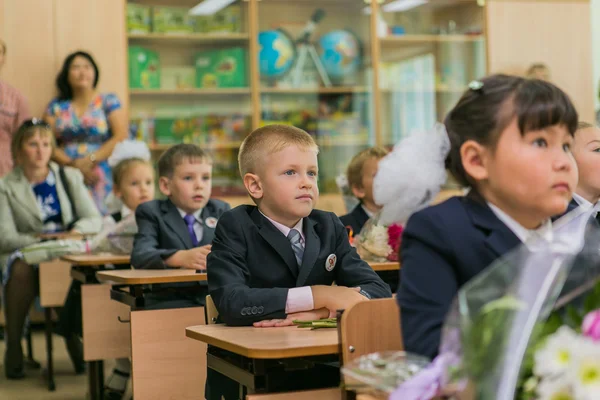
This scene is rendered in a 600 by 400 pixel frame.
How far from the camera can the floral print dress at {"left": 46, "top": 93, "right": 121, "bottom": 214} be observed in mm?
6551

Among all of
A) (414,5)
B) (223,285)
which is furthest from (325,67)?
(223,285)

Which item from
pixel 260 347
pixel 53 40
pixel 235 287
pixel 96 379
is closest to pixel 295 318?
pixel 235 287

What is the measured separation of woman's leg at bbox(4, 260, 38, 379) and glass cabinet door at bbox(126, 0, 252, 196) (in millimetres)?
2240

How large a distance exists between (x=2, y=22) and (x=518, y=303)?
20.8 feet

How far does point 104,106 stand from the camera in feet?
22.1

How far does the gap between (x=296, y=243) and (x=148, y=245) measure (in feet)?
4.75

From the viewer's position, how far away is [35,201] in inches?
214

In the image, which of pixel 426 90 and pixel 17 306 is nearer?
pixel 17 306

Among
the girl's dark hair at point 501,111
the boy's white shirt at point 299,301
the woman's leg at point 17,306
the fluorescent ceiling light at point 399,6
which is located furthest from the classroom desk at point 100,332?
the fluorescent ceiling light at point 399,6

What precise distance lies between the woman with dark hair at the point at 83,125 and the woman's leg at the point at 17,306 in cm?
158

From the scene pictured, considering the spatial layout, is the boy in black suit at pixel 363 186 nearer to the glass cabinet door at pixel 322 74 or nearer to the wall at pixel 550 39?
the glass cabinet door at pixel 322 74

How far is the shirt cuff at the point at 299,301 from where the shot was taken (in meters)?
2.21

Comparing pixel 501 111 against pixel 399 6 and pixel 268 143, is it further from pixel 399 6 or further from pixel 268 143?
pixel 399 6

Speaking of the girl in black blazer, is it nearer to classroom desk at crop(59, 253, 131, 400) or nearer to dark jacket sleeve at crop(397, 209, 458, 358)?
dark jacket sleeve at crop(397, 209, 458, 358)
